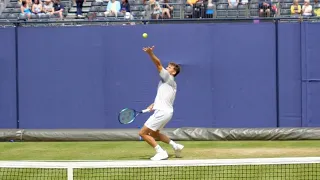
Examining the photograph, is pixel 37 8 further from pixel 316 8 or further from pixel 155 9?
pixel 316 8

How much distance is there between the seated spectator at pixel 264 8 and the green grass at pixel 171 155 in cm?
425

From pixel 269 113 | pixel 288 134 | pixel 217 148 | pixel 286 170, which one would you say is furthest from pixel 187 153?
pixel 269 113

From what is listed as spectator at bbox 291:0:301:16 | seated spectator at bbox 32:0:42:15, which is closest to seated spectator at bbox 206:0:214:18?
spectator at bbox 291:0:301:16

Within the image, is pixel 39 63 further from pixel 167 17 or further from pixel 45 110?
pixel 167 17

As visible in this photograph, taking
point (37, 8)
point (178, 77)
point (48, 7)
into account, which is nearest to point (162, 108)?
point (178, 77)

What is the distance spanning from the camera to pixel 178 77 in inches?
690

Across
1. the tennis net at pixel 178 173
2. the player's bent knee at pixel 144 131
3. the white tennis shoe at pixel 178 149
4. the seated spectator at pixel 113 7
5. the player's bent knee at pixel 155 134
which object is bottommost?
the tennis net at pixel 178 173

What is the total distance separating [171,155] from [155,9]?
730 cm

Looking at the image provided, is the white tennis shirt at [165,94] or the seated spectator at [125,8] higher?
the seated spectator at [125,8]

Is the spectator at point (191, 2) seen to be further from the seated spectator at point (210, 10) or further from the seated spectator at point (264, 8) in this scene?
the seated spectator at point (264, 8)

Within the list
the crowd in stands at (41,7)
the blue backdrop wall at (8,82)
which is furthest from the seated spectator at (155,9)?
the blue backdrop wall at (8,82)

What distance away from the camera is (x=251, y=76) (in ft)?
57.2

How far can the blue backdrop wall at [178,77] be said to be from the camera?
57.0 ft

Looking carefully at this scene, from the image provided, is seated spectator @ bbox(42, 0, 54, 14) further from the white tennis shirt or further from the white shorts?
the white shorts
